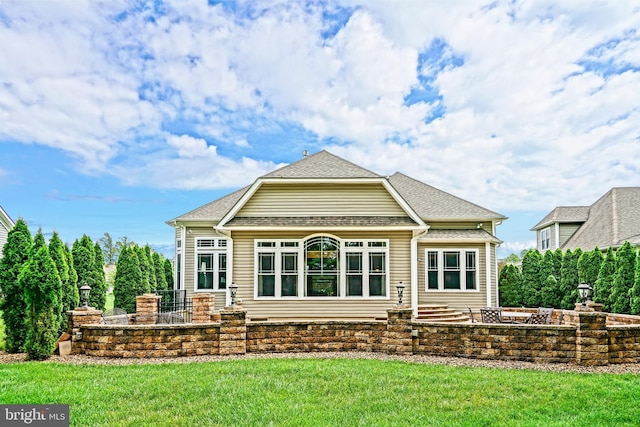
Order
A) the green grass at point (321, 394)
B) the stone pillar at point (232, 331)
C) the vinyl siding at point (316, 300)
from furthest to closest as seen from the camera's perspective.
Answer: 1. the vinyl siding at point (316, 300)
2. the stone pillar at point (232, 331)
3. the green grass at point (321, 394)

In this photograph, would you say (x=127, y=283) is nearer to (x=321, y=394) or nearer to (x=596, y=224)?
(x=321, y=394)

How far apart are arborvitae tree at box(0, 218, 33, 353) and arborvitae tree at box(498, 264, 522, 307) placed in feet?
55.7

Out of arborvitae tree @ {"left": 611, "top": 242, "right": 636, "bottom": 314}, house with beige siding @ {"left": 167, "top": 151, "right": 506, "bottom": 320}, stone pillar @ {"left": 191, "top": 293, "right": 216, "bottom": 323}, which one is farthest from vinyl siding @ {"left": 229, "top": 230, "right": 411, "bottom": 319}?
arborvitae tree @ {"left": 611, "top": 242, "right": 636, "bottom": 314}

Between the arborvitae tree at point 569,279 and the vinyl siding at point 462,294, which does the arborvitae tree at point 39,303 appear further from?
the arborvitae tree at point 569,279

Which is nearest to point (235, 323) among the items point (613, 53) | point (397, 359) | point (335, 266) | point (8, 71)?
point (397, 359)

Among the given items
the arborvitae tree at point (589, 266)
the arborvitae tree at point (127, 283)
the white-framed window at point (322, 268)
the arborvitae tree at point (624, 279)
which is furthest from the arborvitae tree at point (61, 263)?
the arborvitae tree at point (589, 266)

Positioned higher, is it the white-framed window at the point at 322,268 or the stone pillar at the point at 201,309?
the white-framed window at the point at 322,268

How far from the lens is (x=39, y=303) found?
912 cm

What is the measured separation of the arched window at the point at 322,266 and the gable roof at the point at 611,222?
1345cm

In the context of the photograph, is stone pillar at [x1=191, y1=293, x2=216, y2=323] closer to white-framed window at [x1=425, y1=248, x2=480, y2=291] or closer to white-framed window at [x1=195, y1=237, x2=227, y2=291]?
white-framed window at [x1=195, y1=237, x2=227, y2=291]

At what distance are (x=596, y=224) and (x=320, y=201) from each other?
57.6ft

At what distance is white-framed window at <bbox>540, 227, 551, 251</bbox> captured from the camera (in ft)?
91.4

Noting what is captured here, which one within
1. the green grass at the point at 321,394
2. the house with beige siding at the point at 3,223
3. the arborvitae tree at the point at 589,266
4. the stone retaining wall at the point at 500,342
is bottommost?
the green grass at the point at 321,394

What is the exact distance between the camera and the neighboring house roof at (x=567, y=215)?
26.1m
